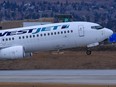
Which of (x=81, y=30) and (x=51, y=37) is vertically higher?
(x=81, y=30)

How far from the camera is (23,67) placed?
41375 mm

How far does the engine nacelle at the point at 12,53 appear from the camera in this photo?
146 feet

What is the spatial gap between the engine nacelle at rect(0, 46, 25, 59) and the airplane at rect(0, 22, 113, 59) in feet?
3.73

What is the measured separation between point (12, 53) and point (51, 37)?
13.4 ft

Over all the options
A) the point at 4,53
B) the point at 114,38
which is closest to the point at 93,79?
the point at 4,53

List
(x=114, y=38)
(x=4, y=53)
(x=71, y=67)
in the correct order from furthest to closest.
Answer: (x=114, y=38), (x=4, y=53), (x=71, y=67)

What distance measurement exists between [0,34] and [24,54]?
3097mm

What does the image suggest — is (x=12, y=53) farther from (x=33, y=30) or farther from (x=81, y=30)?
(x=81, y=30)

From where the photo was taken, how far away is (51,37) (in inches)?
1861

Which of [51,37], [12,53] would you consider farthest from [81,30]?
[12,53]

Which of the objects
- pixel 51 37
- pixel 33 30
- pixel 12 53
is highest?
pixel 33 30

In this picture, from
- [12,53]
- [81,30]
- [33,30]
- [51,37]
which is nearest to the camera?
[12,53]

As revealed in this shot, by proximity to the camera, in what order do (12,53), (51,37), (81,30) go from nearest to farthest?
(12,53), (81,30), (51,37)

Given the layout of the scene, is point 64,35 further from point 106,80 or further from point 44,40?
point 106,80
